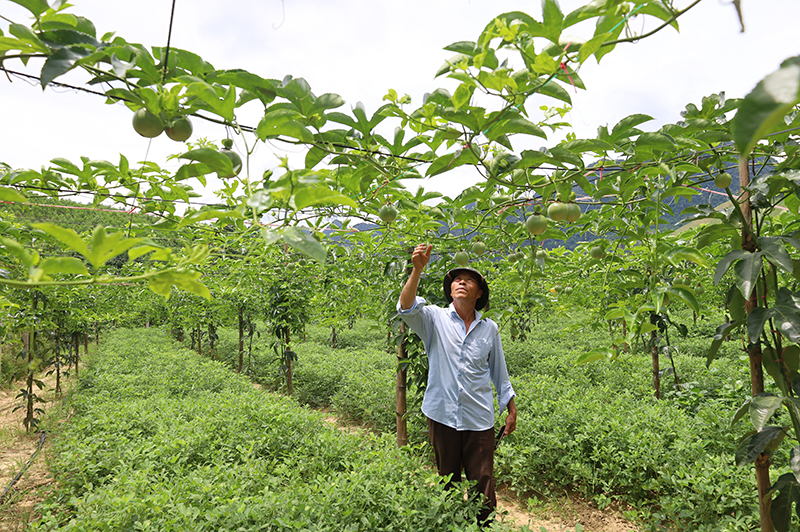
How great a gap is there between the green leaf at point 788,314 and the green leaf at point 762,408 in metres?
0.27

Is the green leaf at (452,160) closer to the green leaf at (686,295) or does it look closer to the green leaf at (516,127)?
the green leaf at (516,127)

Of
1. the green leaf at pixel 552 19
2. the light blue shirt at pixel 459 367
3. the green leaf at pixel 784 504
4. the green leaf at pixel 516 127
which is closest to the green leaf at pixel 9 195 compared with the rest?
the green leaf at pixel 516 127

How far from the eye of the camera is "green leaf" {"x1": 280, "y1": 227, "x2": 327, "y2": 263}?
75 centimetres

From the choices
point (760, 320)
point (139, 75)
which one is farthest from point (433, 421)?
point (139, 75)

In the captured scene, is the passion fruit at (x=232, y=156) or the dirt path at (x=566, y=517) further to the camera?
the dirt path at (x=566, y=517)

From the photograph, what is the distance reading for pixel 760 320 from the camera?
1634 millimetres

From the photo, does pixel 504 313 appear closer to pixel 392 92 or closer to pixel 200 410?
pixel 392 92

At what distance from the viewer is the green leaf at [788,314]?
1.51 meters

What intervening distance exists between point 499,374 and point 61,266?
2819mm

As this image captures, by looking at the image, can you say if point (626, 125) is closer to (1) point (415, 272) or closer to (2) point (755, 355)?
(2) point (755, 355)

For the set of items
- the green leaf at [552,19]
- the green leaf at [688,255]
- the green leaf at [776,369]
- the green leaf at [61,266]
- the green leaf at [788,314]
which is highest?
the green leaf at [552,19]

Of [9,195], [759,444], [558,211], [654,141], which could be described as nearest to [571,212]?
[558,211]

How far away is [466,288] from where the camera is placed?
10.0 feet

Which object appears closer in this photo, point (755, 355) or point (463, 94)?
point (463, 94)
